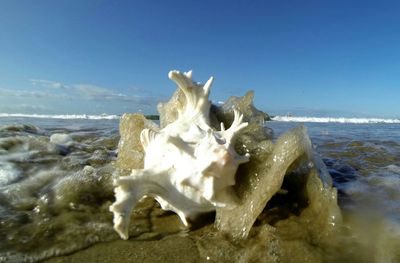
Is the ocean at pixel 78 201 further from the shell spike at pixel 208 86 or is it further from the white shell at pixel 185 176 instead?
the shell spike at pixel 208 86

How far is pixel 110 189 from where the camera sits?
2.95 meters

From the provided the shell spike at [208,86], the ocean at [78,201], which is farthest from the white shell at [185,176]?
the shell spike at [208,86]

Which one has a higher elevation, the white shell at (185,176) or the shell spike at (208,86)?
the shell spike at (208,86)

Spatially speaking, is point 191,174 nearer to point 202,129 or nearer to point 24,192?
point 202,129

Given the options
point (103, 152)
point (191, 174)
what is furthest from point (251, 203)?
point (103, 152)

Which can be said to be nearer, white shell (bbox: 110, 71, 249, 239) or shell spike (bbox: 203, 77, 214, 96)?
white shell (bbox: 110, 71, 249, 239)

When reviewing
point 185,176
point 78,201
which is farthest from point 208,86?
point 78,201

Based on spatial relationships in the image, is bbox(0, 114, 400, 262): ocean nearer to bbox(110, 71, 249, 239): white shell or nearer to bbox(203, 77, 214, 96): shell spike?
bbox(110, 71, 249, 239): white shell

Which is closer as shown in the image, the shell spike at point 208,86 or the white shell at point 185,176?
the white shell at point 185,176

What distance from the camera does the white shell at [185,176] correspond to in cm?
192

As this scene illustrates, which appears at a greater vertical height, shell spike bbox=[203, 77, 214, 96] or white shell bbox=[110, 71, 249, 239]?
shell spike bbox=[203, 77, 214, 96]

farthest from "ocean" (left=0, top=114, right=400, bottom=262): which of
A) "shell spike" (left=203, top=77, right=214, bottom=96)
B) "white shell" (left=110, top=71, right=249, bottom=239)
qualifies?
"shell spike" (left=203, top=77, right=214, bottom=96)

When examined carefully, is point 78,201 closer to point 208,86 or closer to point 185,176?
point 185,176

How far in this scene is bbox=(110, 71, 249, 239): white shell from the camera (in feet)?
6.31
